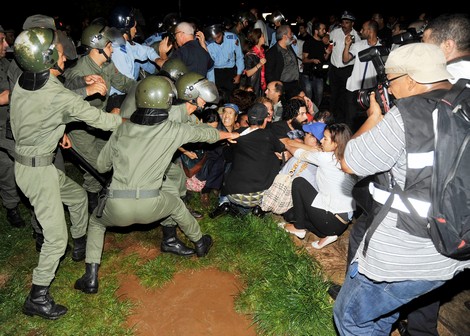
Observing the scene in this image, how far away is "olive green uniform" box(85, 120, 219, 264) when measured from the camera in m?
3.35

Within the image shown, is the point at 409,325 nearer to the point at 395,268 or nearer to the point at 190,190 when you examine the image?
the point at 395,268

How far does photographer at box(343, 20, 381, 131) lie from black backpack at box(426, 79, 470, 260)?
4.39m

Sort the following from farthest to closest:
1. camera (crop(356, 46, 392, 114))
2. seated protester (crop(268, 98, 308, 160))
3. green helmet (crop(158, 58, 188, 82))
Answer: seated protester (crop(268, 98, 308, 160)) < green helmet (crop(158, 58, 188, 82)) < camera (crop(356, 46, 392, 114))

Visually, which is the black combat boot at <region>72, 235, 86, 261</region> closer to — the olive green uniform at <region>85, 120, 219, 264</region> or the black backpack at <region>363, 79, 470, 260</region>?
the olive green uniform at <region>85, 120, 219, 264</region>

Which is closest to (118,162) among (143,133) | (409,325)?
(143,133)

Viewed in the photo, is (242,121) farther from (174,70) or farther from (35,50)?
(35,50)

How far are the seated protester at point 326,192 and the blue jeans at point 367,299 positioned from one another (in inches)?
69.4

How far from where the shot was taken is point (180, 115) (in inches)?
169

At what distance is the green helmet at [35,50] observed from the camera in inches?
127

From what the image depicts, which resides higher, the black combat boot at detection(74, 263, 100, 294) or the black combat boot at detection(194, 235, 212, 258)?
the black combat boot at detection(194, 235, 212, 258)

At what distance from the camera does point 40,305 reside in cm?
360

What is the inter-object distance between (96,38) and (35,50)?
150 cm

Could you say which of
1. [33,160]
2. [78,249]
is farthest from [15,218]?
[33,160]

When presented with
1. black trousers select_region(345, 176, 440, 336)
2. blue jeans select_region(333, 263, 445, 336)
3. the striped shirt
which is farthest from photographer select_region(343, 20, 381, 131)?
blue jeans select_region(333, 263, 445, 336)
